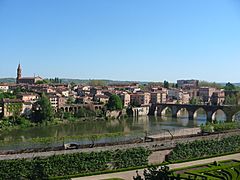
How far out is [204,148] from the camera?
49.0 ft

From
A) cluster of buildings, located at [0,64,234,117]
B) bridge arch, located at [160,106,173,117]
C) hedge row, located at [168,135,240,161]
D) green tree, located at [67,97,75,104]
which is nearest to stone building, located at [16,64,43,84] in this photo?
cluster of buildings, located at [0,64,234,117]

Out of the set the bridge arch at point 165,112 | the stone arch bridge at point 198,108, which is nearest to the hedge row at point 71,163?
the stone arch bridge at point 198,108

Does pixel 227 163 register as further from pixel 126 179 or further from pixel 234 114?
pixel 234 114

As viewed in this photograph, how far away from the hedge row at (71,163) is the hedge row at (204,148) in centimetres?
149

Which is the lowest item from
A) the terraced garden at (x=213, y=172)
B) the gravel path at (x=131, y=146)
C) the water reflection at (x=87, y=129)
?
the water reflection at (x=87, y=129)

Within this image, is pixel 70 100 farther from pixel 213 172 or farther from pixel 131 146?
pixel 213 172

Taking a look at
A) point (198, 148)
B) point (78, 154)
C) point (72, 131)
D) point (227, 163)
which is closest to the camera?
point (78, 154)

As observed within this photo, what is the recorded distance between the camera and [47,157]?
11.5 meters

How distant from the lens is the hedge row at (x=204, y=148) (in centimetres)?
1412

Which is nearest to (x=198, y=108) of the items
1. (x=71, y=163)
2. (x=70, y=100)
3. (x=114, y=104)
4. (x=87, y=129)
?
(x=114, y=104)

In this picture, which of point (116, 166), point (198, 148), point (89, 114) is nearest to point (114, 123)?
point (89, 114)

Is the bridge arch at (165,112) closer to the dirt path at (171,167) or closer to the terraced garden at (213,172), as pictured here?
the dirt path at (171,167)

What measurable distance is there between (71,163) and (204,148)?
5719mm

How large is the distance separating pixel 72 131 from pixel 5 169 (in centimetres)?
1386
